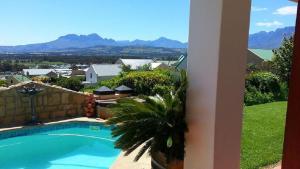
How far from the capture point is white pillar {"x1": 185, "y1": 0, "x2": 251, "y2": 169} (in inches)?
144

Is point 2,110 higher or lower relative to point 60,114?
higher

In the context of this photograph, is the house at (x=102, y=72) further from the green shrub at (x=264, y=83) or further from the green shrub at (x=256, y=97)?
the green shrub at (x=256, y=97)

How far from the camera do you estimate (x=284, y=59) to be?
1891cm

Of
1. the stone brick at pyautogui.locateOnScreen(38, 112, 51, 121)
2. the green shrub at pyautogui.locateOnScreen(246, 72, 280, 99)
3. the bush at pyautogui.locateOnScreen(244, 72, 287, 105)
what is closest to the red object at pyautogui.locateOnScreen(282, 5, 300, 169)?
the stone brick at pyautogui.locateOnScreen(38, 112, 51, 121)

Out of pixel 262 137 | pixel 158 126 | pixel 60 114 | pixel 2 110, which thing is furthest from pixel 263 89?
pixel 158 126

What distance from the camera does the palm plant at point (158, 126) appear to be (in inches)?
161

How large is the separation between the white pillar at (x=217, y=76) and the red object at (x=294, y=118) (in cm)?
73

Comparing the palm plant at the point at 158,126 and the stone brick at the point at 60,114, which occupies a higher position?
the palm plant at the point at 158,126

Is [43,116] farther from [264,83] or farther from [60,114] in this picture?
[264,83]

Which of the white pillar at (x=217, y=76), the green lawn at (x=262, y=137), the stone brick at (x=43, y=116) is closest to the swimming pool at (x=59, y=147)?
the stone brick at (x=43, y=116)

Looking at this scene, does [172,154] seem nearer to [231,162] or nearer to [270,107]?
[231,162]

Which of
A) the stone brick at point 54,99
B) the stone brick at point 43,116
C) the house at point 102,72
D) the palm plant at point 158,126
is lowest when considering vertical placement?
the house at point 102,72

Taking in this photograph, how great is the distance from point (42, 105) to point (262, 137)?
23.2ft

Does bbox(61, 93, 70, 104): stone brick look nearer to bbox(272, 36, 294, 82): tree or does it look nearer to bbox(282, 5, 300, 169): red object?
bbox(282, 5, 300, 169): red object
